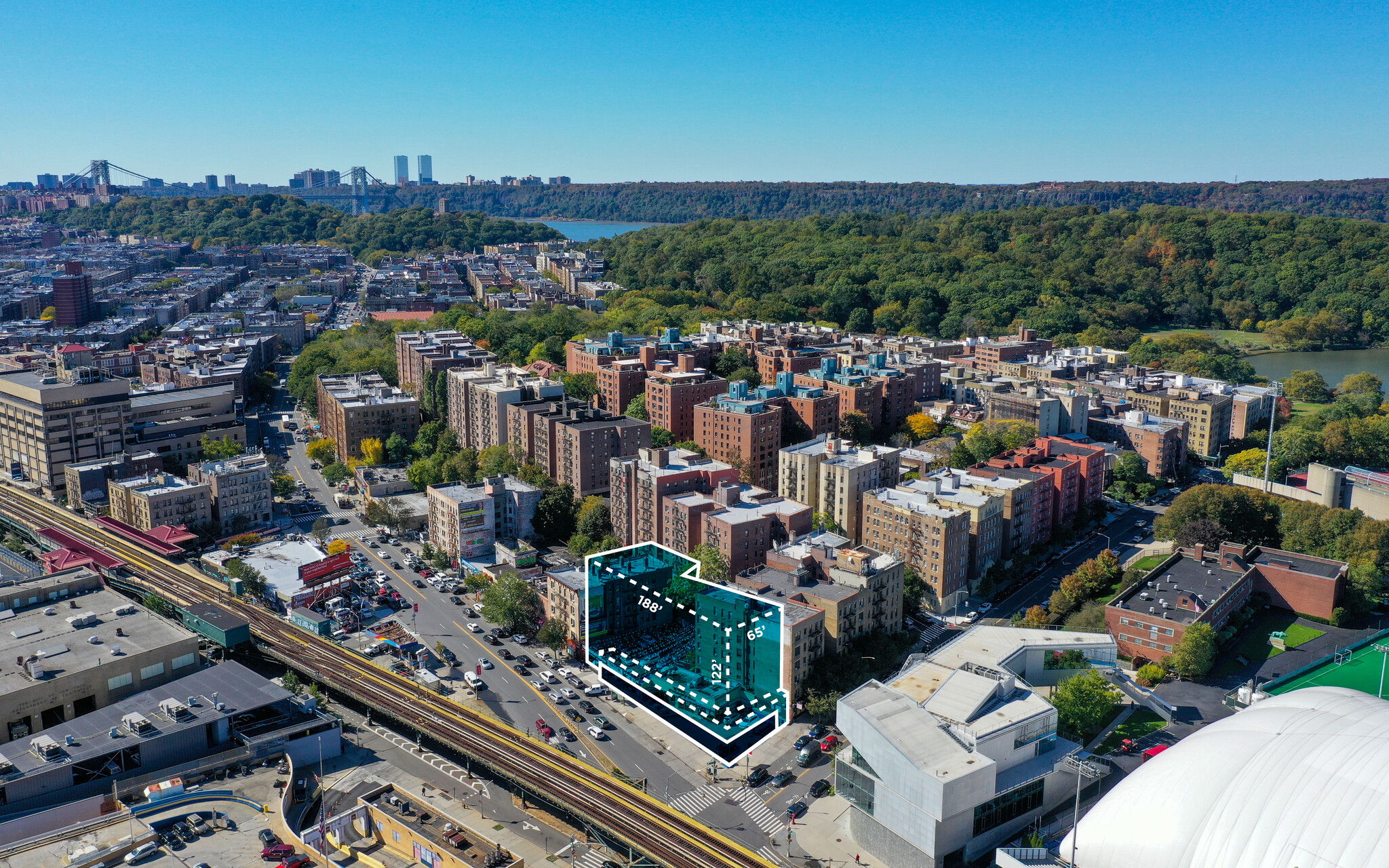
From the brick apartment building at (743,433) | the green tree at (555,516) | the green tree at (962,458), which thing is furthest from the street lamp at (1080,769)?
the green tree at (962,458)

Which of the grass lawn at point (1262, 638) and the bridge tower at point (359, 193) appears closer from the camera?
the grass lawn at point (1262, 638)

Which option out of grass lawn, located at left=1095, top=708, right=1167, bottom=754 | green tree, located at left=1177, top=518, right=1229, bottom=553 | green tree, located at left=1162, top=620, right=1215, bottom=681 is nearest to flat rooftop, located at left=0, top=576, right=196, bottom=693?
grass lawn, located at left=1095, top=708, right=1167, bottom=754

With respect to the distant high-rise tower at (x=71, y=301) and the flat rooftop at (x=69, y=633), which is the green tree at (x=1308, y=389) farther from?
the distant high-rise tower at (x=71, y=301)

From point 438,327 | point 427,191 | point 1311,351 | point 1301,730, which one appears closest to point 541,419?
point 1301,730

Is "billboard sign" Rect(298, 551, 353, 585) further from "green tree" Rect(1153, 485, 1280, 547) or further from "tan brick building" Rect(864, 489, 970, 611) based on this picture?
"green tree" Rect(1153, 485, 1280, 547)

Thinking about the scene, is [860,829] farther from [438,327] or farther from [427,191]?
[427,191]

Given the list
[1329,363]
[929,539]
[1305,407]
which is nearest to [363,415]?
[929,539]
